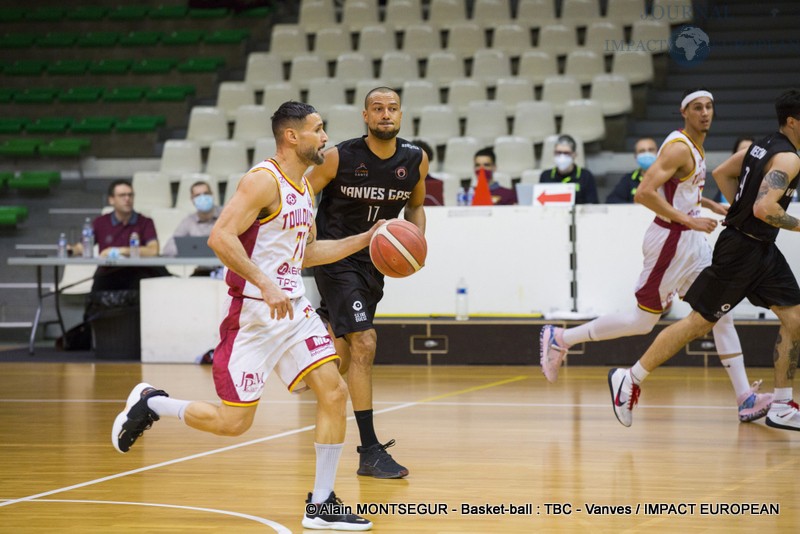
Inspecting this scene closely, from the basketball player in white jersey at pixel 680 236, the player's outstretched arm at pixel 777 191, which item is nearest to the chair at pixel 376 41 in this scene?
the basketball player in white jersey at pixel 680 236

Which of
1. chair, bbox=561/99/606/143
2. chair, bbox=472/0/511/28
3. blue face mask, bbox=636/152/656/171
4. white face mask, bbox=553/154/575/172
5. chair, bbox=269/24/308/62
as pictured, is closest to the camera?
blue face mask, bbox=636/152/656/171

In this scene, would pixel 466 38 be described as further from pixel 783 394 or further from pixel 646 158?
pixel 783 394

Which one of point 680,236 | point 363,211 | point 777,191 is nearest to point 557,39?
point 680,236

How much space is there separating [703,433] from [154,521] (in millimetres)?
3532

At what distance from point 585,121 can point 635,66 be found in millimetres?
1591

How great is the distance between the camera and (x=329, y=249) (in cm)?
498

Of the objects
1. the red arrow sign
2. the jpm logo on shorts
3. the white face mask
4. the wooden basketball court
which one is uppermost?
the white face mask

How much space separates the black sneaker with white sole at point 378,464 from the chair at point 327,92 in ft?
31.8

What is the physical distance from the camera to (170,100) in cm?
1642

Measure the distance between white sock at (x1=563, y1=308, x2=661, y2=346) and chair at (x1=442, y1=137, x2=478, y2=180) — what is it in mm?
5694

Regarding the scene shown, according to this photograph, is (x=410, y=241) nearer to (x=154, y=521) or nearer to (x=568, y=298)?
(x=154, y=521)

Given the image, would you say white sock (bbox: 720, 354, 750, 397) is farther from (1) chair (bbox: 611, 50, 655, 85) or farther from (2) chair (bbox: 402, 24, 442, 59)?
(2) chair (bbox: 402, 24, 442, 59)

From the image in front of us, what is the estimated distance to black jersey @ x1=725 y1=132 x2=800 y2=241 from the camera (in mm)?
6512

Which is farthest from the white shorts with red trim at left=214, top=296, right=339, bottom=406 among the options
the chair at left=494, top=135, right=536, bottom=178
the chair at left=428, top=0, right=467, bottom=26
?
the chair at left=428, top=0, right=467, bottom=26
